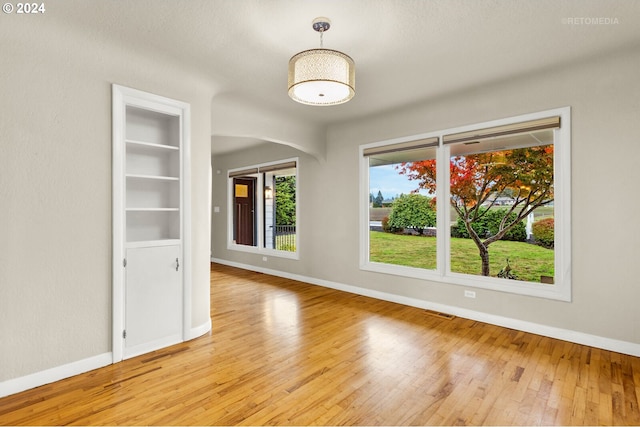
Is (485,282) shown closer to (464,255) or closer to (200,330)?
(464,255)

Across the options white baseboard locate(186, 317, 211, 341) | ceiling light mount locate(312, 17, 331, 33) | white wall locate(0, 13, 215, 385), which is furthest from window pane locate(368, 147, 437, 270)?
white wall locate(0, 13, 215, 385)

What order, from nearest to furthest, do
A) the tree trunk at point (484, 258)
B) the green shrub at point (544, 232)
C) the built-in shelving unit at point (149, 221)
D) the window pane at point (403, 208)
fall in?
the built-in shelving unit at point (149, 221) → the green shrub at point (544, 232) → the tree trunk at point (484, 258) → the window pane at point (403, 208)

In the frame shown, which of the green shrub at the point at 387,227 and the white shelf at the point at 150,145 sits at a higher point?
the white shelf at the point at 150,145

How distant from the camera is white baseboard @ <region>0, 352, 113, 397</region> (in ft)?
7.53

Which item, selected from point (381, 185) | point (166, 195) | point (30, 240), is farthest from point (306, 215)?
point (30, 240)

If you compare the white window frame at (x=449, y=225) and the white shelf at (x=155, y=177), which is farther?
the white window frame at (x=449, y=225)

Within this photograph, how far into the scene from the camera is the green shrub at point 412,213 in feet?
14.4

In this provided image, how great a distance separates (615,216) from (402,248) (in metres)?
2.32

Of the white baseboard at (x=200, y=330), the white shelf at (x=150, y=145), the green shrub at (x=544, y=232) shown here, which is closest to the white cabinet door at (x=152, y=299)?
the white baseboard at (x=200, y=330)

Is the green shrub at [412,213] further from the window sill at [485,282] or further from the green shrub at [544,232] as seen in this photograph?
the green shrub at [544,232]

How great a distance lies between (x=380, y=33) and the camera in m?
2.55

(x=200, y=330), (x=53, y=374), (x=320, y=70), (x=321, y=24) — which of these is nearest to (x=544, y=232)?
(x=320, y=70)

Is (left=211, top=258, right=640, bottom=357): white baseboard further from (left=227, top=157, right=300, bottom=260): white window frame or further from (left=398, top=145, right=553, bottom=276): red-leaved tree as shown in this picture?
(left=227, top=157, right=300, bottom=260): white window frame

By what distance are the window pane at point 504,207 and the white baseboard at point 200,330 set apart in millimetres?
2994
